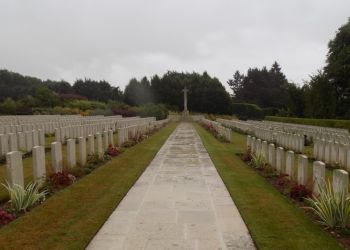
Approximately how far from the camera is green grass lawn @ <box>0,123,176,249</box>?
4.93 meters

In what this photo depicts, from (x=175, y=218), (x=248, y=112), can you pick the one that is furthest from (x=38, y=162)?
(x=248, y=112)

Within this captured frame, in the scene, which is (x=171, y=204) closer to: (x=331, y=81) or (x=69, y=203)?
(x=69, y=203)

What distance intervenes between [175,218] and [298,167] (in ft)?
10.2

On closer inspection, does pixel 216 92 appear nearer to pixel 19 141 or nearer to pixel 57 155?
pixel 19 141

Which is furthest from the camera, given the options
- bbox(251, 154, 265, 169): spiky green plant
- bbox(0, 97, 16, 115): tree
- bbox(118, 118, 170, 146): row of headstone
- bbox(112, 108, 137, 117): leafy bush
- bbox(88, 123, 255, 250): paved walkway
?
bbox(0, 97, 16, 115): tree

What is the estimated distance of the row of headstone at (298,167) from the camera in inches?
234

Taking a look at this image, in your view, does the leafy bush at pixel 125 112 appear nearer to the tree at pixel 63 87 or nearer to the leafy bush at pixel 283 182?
the tree at pixel 63 87

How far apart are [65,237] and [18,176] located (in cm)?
227

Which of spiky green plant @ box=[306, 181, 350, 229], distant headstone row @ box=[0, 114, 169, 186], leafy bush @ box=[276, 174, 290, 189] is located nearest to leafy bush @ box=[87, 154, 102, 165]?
distant headstone row @ box=[0, 114, 169, 186]

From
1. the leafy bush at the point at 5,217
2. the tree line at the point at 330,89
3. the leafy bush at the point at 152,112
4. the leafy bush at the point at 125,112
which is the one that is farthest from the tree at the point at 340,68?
the leafy bush at the point at 5,217

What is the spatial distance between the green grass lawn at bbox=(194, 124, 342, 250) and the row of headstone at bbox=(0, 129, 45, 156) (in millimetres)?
6604

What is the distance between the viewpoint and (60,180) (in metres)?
8.24

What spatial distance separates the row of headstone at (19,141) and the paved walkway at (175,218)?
4.88 meters

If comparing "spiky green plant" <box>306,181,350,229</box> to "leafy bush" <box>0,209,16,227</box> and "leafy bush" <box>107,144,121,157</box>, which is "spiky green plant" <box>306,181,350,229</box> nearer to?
"leafy bush" <box>0,209,16,227</box>
